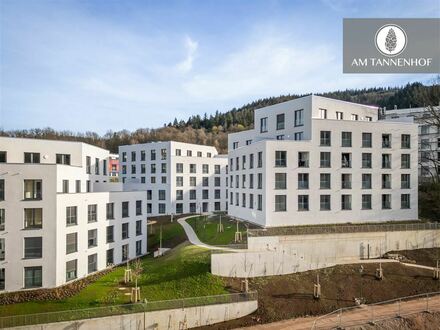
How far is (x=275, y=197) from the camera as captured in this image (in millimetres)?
36469

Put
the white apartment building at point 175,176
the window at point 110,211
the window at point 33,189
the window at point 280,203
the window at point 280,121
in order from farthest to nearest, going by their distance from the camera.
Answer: the white apartment building at point 175,176, the window at point 280,121, the window at point 280,203, the window at point 110,211, the window at point 33,189

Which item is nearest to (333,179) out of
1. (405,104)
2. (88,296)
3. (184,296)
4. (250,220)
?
(250,220)

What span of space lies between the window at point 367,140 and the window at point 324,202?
8.54 m

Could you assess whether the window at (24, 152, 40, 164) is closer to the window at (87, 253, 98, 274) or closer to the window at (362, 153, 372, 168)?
the window at (87, 253, 98, 274)

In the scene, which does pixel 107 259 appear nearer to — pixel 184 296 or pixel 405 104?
pixel 184 296

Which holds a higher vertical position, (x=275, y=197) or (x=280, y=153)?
(x=280, y=153)

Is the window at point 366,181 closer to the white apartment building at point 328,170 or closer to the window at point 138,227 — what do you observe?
the white apartment building at point 328,170

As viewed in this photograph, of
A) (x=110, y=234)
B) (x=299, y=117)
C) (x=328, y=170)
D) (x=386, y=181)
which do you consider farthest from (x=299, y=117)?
(x=110, y=234)

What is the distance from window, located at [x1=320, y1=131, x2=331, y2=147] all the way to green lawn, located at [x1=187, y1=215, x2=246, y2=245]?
1422 cm

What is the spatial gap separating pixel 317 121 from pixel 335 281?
61.7 feet

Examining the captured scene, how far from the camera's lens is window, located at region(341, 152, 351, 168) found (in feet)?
128

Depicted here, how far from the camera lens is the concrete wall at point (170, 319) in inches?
828

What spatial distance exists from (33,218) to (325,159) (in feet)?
104

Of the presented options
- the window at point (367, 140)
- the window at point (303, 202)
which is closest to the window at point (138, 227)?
the window at point (303, 202)
